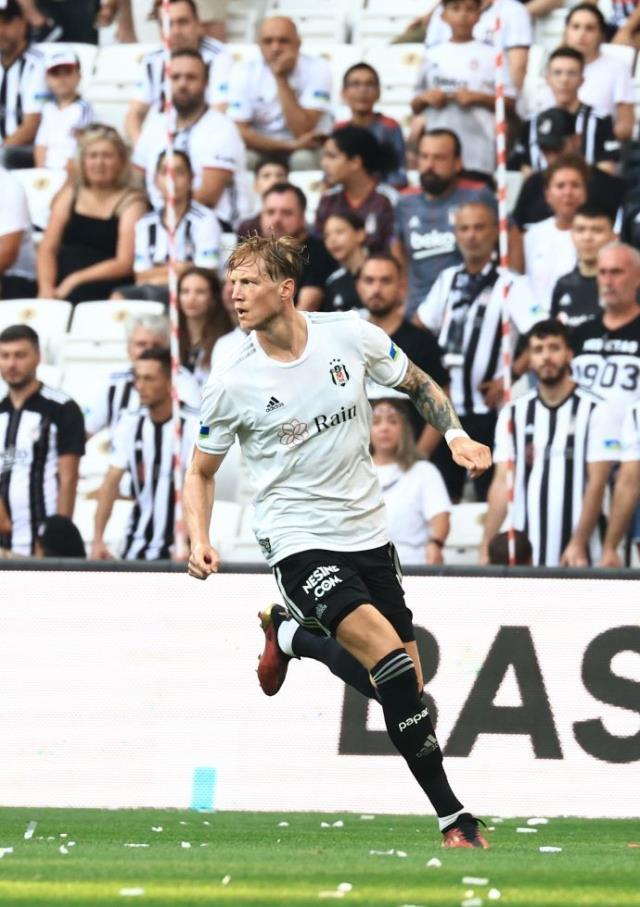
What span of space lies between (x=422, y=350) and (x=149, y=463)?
6.06ft

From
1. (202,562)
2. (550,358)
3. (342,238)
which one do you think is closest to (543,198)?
(342,238)

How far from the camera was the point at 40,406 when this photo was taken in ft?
41.3

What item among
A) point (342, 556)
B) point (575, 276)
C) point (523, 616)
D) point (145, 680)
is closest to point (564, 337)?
point (575, 276)

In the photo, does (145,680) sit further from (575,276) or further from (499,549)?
(575,276)

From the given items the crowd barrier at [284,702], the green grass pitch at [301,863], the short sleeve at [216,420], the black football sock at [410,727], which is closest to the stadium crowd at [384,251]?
the crowd barrier at [284,702]

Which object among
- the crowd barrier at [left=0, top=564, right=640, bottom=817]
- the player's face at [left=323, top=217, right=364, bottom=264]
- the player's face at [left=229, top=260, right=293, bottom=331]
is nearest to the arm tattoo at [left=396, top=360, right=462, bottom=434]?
the player's face at [left=229, top=260, right=293, bottom=331]

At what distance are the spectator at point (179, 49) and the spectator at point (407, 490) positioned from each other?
153 inches

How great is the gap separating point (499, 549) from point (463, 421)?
143 cm

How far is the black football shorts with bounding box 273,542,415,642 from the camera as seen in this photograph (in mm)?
7551

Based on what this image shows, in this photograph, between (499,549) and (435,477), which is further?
(435,477)

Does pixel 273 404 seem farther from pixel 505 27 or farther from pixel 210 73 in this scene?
pixel 210 73

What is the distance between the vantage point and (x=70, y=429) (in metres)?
12.5

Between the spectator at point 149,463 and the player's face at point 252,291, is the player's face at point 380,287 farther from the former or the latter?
the player's face at point 252,291

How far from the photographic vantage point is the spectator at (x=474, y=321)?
12.6 m
